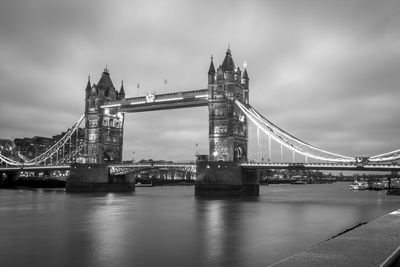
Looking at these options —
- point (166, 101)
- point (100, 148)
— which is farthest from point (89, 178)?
point (166, 101)

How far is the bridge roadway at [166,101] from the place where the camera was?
174ft

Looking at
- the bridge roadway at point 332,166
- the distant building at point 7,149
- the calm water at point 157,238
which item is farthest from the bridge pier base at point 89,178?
the distant building at point 7,149

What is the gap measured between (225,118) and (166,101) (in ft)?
29.6

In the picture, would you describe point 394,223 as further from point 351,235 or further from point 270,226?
point 270,226

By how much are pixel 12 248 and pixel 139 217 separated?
1250 cm

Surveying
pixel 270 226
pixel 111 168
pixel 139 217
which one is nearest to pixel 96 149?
pixel 111 168

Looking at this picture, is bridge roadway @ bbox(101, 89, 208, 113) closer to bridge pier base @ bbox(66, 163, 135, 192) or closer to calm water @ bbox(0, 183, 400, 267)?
bridge pier base @ bbox(66, 163, 135, 192)

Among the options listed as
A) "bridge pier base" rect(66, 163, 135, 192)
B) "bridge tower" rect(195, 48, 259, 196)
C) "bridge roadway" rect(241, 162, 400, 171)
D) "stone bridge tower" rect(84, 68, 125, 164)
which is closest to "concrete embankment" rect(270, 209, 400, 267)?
"bridge roadway" rect(241, 162, 400, 171)

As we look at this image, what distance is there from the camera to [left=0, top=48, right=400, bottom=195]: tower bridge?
47.5 m

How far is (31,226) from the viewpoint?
22.2 metres

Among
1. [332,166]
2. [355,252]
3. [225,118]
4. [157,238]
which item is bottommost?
[157,238]

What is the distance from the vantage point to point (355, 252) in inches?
239

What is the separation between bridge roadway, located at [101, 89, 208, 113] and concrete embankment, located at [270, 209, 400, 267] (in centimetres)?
4577

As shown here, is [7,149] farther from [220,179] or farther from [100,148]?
[220,179]
